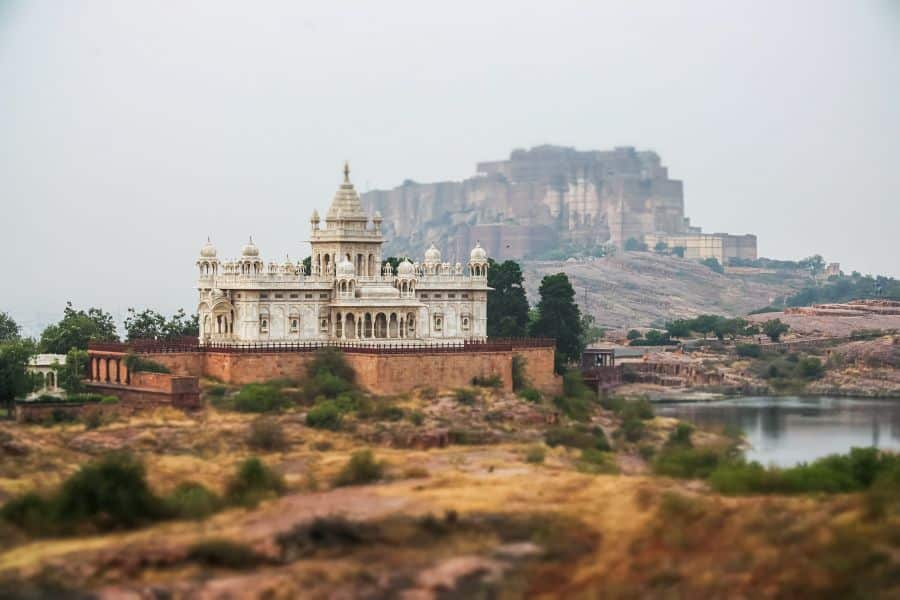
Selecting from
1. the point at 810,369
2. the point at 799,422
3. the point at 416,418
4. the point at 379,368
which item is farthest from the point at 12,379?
the point at 810,369

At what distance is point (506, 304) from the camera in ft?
264

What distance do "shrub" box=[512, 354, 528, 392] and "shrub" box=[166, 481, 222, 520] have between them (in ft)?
69.7

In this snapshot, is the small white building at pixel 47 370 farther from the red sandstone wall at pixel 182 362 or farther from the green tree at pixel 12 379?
the red sandstone wall at pixel 182 362

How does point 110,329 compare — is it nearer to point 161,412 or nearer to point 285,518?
point 161,412

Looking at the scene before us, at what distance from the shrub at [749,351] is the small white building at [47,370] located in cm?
4542

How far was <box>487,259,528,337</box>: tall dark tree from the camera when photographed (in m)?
79.5

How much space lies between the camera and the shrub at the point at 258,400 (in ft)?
200

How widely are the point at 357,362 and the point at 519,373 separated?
6041 millimetres

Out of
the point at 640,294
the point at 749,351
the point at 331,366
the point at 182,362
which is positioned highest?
the point at 640,294

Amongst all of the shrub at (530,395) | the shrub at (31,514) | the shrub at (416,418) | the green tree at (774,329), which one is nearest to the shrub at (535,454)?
the shrub at (416,418)

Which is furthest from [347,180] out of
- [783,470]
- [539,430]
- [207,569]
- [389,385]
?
[207,569]

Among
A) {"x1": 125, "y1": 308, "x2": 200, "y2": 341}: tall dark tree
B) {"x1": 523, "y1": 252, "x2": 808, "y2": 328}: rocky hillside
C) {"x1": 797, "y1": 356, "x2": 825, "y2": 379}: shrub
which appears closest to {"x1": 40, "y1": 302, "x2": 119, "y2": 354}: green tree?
{"x1": 125, "y1": 308, "x2": 200, "y2": 341}: tall dark tree

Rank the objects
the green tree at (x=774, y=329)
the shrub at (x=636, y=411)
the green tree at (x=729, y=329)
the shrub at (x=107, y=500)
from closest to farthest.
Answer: the shrub at (x=107, y=500) → the shrub at (x=636, y=411) → the green tree at (x=774, y=329) → the green tree at (x=729, y=329)

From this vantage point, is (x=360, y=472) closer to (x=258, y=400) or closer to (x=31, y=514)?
(x=31, y=514)
